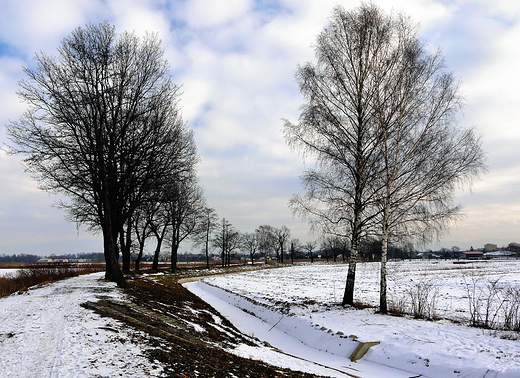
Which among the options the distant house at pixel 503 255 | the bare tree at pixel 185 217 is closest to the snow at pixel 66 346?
the bare tree at pixel 185 217

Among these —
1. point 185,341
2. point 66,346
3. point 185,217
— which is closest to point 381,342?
point 185,341

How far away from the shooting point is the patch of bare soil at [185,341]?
19.8ft

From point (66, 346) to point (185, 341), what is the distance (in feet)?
9.00

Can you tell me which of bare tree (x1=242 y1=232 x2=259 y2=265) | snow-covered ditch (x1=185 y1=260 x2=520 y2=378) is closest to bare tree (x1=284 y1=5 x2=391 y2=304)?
snow-covered ditch (x1=185 y1=260 x2=520 y2=378)

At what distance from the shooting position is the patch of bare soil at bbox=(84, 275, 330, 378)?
19.8 feet

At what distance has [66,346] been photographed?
6043 mm

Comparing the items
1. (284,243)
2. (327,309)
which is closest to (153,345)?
(327,309)

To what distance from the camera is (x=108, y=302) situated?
423 inches

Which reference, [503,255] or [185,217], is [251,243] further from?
[503,255]

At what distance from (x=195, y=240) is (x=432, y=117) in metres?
44.3

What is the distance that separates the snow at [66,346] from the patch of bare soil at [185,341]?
43 cm

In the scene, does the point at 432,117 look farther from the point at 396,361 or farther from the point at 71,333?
the point at 71,333

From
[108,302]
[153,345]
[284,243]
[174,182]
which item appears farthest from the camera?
[284,243]

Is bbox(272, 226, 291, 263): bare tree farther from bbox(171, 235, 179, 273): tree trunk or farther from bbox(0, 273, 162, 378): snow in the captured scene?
bbox(0, 273, 162, 378): snow
